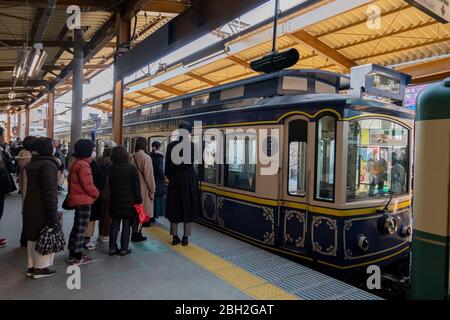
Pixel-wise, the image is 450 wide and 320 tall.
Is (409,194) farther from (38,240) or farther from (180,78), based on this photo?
(180,78)

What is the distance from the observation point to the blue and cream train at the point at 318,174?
434 centimetres

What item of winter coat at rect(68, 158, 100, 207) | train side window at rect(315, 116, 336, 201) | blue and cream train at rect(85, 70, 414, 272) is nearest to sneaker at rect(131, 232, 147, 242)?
winter coat at rect(68, 158, 100, 207)

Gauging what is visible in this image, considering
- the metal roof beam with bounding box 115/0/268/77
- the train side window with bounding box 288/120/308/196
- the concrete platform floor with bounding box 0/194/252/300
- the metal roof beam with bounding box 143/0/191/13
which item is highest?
the metal roof beam with bounding box 143/0/191/13

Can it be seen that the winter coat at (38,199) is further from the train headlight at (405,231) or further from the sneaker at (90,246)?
the train headlight at (405,231)

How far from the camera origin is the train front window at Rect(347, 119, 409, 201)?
4.42 metres

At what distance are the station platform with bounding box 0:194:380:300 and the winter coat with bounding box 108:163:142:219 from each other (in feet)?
1.82

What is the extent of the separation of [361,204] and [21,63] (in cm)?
906

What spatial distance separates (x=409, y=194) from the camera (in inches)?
207

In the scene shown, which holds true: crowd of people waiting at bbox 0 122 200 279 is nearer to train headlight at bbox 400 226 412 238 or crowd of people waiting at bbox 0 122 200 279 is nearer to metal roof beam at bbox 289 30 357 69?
train headlight at bbox 400 226 412 238

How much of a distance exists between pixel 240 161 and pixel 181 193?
1196mm

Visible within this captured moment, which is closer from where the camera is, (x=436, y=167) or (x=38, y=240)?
(x=436, y=167)

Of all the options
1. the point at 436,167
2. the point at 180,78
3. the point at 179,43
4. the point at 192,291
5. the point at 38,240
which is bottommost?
the point at 192,291

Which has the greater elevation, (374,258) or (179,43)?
(179,43)

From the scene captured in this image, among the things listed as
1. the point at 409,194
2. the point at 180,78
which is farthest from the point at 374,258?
the point at 180,78
